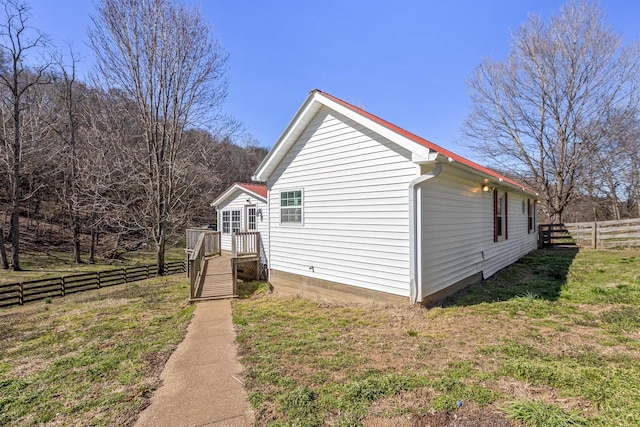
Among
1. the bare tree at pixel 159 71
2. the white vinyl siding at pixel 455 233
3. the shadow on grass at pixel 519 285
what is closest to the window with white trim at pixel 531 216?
the shadow on grass at pixel 519 285

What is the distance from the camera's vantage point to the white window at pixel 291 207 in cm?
848

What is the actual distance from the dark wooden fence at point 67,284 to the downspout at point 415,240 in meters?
13.4

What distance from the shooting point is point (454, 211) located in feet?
23.2

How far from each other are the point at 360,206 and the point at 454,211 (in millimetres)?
2351

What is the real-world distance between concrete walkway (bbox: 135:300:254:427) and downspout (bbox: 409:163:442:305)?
11.8ft

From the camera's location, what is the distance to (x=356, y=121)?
6.71 m

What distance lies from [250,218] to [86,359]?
9726mm

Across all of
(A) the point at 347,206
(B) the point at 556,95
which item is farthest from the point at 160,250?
(B) the point at 556,95

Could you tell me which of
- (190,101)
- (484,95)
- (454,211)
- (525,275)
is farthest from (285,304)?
(484,95)

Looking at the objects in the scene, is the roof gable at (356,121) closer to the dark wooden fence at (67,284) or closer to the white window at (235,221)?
the white window at (235,221)

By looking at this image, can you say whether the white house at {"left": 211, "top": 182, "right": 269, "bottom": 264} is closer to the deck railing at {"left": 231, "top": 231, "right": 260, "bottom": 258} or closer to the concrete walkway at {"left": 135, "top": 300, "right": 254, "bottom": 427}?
the deck railing at {"left": 231, "top": 231, "right": 260, "bottom": 258}

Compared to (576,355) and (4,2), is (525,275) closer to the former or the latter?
(576,355)

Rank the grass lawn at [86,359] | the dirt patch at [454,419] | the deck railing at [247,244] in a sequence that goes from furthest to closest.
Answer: the deck railing at [247,244]
the grass lawn at [86,359]
the dirt patch at [454,419]

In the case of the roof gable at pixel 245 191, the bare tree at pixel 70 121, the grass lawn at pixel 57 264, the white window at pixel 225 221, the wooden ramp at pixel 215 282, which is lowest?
the grass lawn at pixel 57 264
